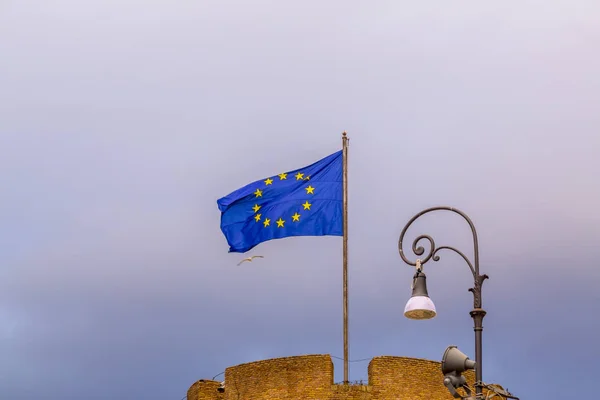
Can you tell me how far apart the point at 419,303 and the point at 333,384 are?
9.49 m

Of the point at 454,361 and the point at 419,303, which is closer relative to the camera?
the point at 454,361

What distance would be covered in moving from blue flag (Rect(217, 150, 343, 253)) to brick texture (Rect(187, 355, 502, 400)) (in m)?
3.09

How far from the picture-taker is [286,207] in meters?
28.8

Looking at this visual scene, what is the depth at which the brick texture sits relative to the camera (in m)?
27.6

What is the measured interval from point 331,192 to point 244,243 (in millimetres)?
2512

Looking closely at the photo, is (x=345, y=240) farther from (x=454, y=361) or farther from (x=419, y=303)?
(x=454, y=361)

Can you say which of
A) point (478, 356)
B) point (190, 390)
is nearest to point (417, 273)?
point (478, 356)

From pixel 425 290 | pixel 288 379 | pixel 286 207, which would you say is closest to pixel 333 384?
pixel 288 379

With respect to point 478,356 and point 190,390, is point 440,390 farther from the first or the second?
point 478,356

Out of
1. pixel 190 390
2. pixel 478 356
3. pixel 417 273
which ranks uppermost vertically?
pixel 417 273

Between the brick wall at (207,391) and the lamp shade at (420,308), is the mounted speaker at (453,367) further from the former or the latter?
the brick wall at (207,391)

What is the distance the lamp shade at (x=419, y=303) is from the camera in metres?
18.7

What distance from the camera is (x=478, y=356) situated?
17672mm

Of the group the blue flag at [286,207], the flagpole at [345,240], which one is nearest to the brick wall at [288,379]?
the flagpole at [345,240]
